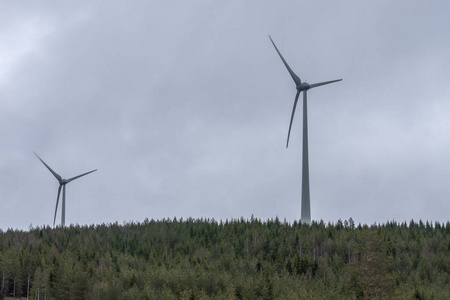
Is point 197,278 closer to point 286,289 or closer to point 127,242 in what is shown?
point 286,289

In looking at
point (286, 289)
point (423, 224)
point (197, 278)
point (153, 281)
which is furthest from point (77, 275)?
point (423, 224)

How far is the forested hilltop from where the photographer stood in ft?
361

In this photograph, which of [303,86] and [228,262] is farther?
[228,262]

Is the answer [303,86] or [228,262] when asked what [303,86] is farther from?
[228,262]

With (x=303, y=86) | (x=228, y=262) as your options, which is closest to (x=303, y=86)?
(x=303, y=86)

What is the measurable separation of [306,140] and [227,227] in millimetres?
80047

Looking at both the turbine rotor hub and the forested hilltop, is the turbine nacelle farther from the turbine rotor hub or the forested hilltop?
the forested hilltop

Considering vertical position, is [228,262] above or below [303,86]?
below

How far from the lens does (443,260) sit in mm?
146625

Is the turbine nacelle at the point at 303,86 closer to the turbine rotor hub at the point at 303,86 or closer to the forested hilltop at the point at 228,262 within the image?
the turbine rotor hub at the point at 303,86

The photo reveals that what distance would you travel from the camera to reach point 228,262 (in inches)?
5881

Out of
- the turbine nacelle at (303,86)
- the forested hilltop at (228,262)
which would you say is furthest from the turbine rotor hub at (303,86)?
the forested hilltop at (228,262)

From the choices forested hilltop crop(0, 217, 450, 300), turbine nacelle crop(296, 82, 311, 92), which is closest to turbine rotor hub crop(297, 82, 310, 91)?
turbine nacelle crop(296, 82, 311, 92)

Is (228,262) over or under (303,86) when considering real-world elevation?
under
